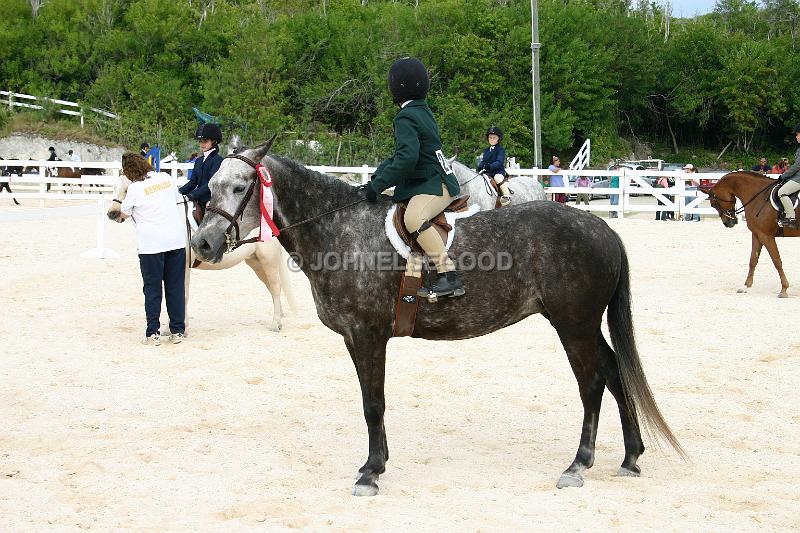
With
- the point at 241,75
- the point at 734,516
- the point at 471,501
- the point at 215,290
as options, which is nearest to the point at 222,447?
the point at 471,501

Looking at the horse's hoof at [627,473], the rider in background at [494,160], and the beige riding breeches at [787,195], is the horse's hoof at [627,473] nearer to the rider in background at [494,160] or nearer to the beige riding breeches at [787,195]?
the beige riding breeches at [787,195]

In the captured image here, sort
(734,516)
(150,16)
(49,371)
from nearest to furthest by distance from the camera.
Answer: (734,516), (49,371), (150,16)

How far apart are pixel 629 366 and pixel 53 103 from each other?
145 ft

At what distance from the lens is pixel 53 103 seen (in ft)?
146

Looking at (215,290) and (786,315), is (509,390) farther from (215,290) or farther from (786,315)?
(215,290)

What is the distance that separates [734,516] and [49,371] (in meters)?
6.27

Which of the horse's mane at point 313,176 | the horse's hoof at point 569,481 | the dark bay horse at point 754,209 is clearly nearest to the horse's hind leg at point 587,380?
the horse's hoof at point 569,481

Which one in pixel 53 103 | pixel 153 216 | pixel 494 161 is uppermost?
pixel 53 103

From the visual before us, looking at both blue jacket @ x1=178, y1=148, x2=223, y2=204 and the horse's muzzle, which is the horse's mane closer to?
the horse's muzzle

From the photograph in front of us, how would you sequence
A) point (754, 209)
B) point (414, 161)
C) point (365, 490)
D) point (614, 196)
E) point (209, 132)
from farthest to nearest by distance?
point (614, 196)
point (754, 209)
point (209, 132)
point (414, 161)
point (365, 490)

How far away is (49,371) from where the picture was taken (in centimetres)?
827

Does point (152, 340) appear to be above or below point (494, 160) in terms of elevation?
below

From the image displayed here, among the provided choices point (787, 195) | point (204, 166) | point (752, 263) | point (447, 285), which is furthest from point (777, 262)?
point (447, 285)

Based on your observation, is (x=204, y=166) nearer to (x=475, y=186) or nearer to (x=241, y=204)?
Answer: (x=241, y=204)
